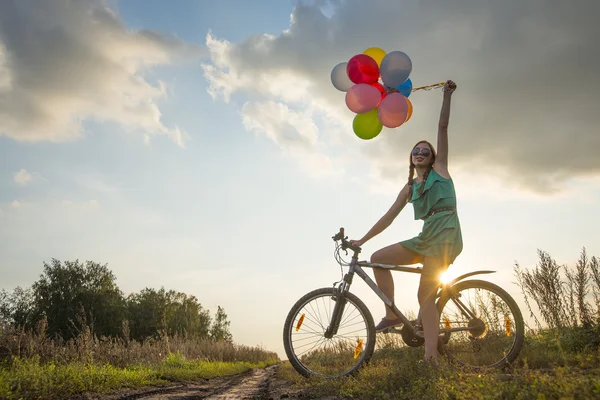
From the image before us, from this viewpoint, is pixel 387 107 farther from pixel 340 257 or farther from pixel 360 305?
pixel 360 305

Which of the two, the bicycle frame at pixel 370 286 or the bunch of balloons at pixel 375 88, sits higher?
the bunch of balloons at pixel 375 88

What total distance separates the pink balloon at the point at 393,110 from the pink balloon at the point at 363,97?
0.13 metres

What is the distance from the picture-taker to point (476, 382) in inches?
132

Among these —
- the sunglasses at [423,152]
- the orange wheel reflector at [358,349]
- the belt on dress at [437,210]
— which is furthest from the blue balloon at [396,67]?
the orange wheel reflector at [358,349]

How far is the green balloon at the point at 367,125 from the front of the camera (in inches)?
239

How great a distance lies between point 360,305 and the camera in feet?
17.4

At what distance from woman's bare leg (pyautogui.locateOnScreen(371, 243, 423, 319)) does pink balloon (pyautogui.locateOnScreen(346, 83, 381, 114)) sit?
1.91 metres

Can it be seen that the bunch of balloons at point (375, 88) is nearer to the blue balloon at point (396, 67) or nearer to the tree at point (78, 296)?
the blue balloon at point (396, 67)

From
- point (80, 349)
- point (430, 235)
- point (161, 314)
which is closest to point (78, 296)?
point (161, 314)

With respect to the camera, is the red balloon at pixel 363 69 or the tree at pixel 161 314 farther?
the tree at pixel 161 314

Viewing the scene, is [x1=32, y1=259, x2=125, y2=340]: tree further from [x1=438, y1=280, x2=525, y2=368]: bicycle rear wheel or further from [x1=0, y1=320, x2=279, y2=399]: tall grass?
[x1=438, y1=280, x2=525, y2=368]: bicycle rear wheel

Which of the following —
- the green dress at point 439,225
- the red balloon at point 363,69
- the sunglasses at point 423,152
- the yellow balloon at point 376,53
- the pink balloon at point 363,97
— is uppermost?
the yellow balloon at point 376,53

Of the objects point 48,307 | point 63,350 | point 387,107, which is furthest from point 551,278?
point 48,307

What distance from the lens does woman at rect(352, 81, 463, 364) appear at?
4.83 metres
